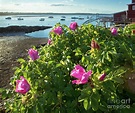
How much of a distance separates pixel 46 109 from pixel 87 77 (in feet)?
1.55

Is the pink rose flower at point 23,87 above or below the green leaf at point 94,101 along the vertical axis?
above

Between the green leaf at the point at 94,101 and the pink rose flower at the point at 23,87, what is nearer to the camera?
the green leaf at the point at 94,101

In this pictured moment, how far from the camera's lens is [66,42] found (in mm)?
3186

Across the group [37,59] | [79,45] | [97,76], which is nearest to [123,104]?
[97,76]

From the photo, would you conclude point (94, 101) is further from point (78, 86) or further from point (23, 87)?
point (23, 87)

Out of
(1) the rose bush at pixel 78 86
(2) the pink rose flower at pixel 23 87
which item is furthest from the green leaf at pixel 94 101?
(2) the pink rose flower at pixel 23 87

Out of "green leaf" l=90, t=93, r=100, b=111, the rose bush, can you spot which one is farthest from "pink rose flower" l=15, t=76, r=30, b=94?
"green leaf" l=90, t=93, r=100, b=111

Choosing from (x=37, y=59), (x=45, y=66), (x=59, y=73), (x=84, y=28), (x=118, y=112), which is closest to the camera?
(x=118, y=112)

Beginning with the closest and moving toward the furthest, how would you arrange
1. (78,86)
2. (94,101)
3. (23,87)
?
(94,101)
(23,87)
(78,86)

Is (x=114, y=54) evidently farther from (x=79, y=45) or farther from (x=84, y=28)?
(x=84, y=28)

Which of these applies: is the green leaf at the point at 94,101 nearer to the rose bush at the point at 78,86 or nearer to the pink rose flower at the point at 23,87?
the rose bush at the point at 78,86

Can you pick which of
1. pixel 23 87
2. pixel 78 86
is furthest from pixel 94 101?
pixel 23 87

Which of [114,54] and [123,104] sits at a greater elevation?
[114,54]

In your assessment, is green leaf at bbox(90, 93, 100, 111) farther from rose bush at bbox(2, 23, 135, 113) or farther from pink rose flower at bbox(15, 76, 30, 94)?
pink rose flower at bbox(15, 76, 30, 94)
